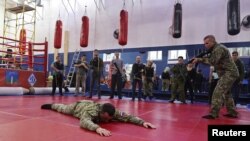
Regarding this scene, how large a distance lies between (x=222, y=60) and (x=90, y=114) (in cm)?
266

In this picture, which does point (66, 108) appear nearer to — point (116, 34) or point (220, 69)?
point (220, 69)

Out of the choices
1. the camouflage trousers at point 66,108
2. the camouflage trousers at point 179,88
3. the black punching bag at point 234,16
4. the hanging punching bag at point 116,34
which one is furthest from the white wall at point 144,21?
the camouflage trousers at point 66,108

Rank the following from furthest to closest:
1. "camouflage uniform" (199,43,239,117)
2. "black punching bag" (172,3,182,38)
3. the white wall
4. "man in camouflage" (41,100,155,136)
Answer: the white wall < "black punching bag" (172,3,182,38) < "camouflage uniform" (199,43,239,117) < "man in camouflage" (41,100,155,136)

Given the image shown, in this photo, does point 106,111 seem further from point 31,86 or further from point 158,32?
point 158,32

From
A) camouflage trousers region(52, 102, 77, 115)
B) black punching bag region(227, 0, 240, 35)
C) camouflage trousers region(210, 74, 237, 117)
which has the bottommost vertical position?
camouflage trousers region(52, 102, 77, 115)

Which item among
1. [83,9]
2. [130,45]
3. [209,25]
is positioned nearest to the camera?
[209,25]

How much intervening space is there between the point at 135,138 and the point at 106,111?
0.53 meters

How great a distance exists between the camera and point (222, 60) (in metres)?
4.16

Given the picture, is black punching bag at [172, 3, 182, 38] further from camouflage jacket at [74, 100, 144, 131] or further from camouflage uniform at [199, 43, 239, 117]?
camouflage jacket at [74, 100, 144, 131]

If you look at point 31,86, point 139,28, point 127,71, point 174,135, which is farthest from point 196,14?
point 174,135

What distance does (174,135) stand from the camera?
280cm

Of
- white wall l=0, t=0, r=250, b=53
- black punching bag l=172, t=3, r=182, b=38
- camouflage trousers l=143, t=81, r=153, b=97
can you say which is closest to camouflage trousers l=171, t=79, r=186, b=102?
camouflage trousers l=143, t=81, r=153, b=97

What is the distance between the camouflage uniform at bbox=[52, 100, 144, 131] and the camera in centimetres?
283

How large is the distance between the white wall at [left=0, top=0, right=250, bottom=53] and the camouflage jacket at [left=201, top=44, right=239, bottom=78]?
231 inches
